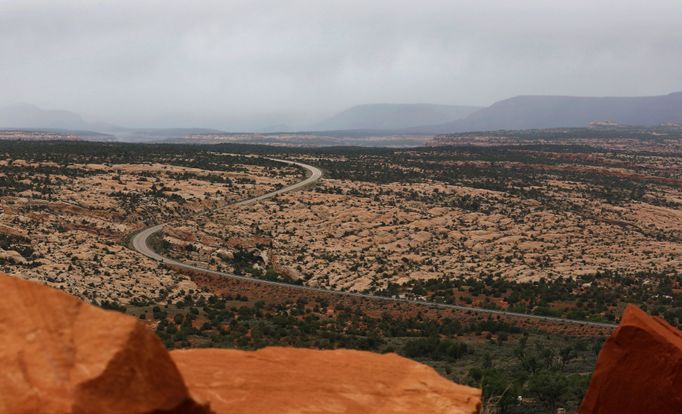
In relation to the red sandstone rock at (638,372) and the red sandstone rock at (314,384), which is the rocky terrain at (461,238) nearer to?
the red sandstone rock at (638,372)

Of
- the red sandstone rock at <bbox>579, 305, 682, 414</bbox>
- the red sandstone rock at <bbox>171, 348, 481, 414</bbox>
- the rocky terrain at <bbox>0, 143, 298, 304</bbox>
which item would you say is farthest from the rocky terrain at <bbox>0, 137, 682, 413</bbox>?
the red sandstone rock at <bbox>579, 305, 682, 414</bbox>

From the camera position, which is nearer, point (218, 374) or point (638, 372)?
point (218, 374)

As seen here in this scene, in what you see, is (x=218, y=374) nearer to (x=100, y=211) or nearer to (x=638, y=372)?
(x=638, y=372)

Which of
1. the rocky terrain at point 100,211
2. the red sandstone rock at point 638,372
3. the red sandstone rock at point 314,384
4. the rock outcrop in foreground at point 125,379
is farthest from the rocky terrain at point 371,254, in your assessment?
the red sandstone rock at point 638,372

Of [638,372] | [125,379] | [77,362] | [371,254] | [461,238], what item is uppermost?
[77,362]

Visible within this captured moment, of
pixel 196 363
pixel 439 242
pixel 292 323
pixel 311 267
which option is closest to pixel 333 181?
pixel 439 242

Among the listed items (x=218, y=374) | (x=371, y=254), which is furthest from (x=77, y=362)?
(x=371, y=254)

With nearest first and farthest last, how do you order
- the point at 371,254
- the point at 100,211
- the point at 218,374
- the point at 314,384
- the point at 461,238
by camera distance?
the point at 218,374
the point at 314,384
the point at 371,254
the point at 100,211
the point at 461,238
